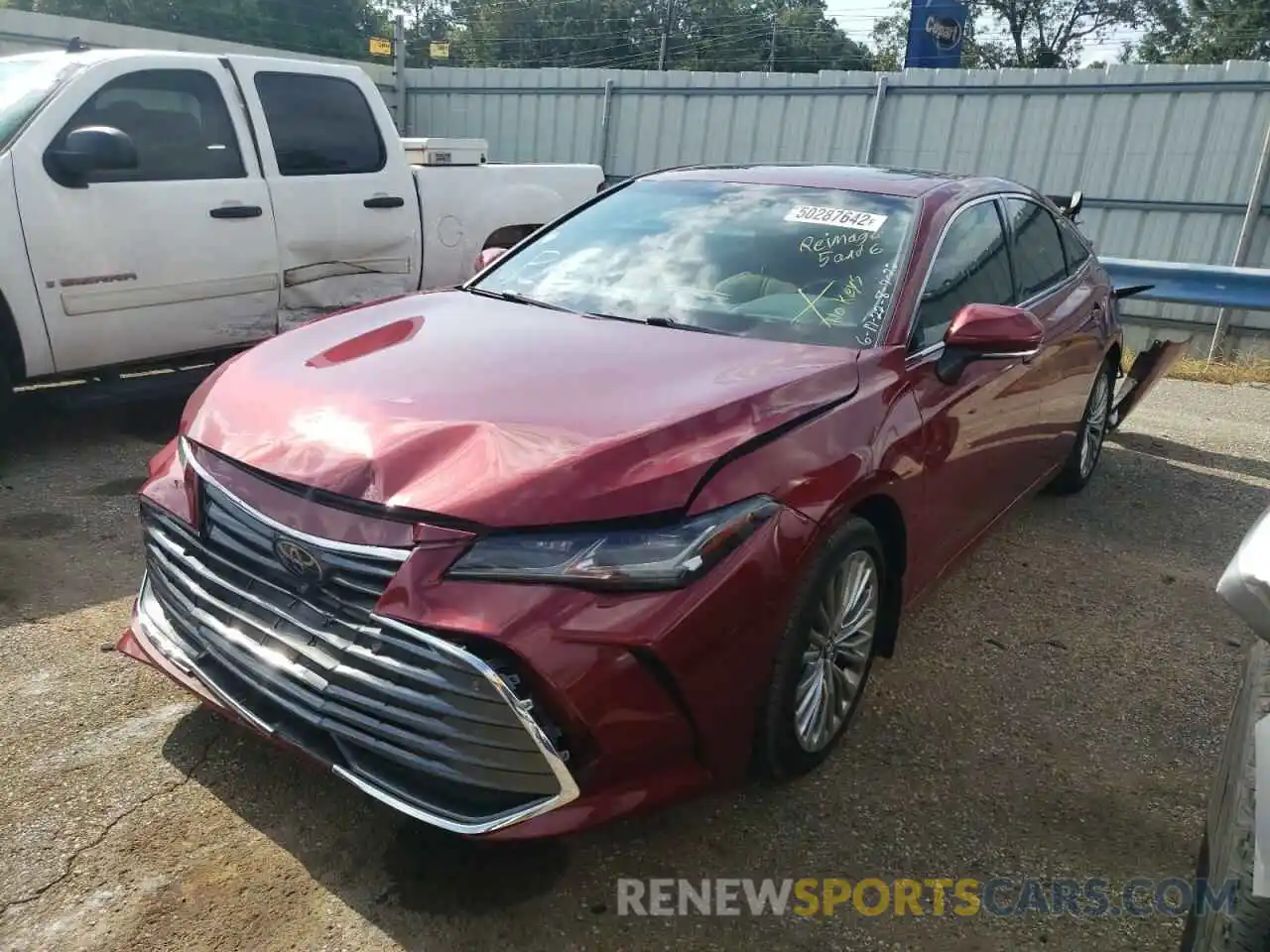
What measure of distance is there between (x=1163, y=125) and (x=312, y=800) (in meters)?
10.6

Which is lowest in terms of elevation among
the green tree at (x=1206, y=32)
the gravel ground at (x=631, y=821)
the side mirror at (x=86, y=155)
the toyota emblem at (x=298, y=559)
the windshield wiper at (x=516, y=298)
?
the gravel ground at (x=631, y=821)

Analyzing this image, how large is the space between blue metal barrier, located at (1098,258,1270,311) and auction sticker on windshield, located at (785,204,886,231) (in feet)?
16.4

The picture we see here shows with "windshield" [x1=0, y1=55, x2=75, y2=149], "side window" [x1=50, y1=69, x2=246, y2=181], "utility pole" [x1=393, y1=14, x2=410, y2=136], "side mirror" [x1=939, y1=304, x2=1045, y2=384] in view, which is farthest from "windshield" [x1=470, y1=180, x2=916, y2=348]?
"utility pole" [x1=393, y1=14, x2=410, y2=136]

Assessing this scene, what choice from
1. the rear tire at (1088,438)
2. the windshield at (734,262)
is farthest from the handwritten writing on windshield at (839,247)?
the rear tire at (1088,438)

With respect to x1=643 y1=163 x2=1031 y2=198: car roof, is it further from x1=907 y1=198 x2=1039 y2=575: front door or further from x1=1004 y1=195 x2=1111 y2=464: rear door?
x1=1004 y1=195 x2=1111 y2=464: rear door

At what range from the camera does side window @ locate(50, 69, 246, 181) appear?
16.2 ft

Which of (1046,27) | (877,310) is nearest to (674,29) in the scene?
(1046,27)

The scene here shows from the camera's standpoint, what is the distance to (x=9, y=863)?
232cm

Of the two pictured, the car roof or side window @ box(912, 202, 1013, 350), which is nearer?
side window @ box(912, 202, 1013, 350)

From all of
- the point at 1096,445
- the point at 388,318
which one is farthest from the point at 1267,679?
the point at 1096,445

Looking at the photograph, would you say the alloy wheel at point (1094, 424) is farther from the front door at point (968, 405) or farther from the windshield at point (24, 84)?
the windshield at point (24, 84)

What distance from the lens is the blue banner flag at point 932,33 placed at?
18.6 meters

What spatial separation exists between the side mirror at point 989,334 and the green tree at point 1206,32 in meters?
41.2

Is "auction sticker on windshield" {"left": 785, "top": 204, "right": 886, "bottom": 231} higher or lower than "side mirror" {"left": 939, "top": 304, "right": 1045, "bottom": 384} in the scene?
higher
